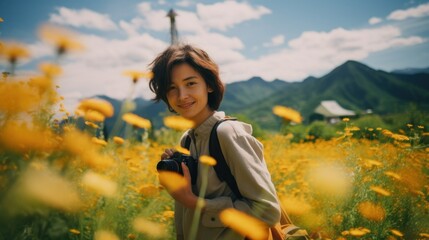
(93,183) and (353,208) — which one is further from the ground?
(93,183)

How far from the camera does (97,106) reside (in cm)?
150

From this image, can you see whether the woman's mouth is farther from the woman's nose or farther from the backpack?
the backpack

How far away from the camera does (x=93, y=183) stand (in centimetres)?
115

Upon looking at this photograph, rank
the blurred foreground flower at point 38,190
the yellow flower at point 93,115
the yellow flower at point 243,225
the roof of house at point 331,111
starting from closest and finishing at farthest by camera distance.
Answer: the blurred foreground flower at point 38,190 < the yellow flower at point 243,225 < the yellow flower at point 93,115 < the roof of house at point 331,111

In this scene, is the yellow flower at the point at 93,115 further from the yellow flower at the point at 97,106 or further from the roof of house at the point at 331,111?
the roof of house at the point at 331,111

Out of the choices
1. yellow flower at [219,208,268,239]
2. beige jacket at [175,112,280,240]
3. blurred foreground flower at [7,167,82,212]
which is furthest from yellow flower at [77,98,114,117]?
yellow flower at [219,208,268,239]

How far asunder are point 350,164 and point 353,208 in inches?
17.0

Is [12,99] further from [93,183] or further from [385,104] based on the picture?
[385,104]

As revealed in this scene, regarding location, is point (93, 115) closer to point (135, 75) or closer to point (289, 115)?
point (135, 75)

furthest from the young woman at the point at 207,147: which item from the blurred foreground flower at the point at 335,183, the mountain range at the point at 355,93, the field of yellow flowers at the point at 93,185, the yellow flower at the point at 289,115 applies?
the mountain range at the point at 355,93

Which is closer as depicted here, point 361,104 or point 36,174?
point 36,174

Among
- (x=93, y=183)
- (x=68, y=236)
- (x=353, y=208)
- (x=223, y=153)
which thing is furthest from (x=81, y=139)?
(x=353, y=208)

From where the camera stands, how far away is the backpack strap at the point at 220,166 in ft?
4.59

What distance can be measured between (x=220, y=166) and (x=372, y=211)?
4.40ft
